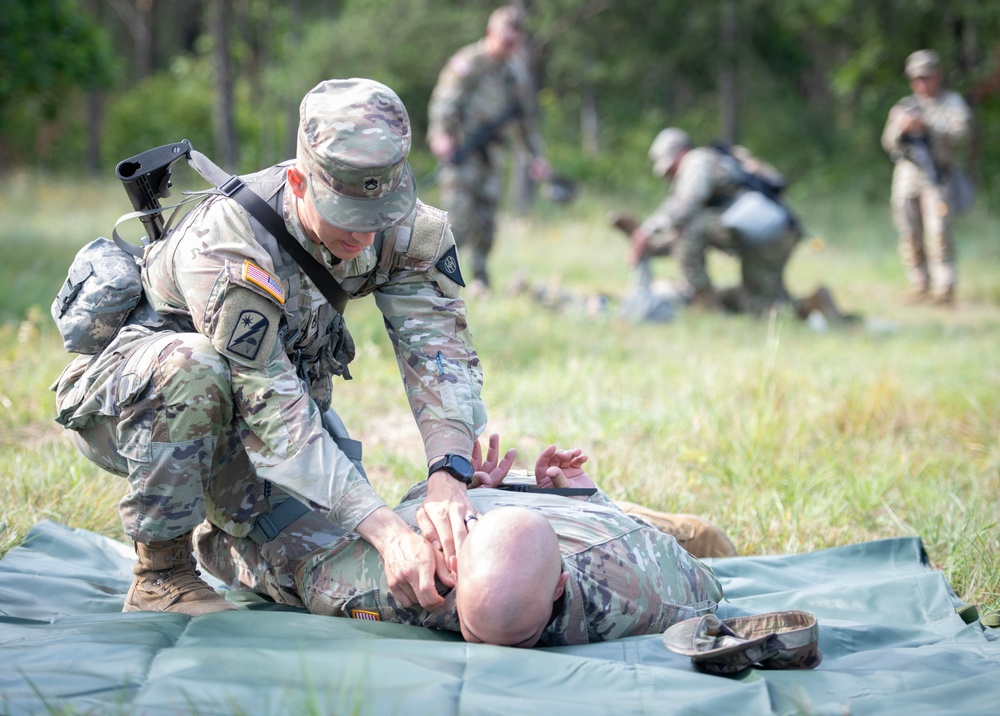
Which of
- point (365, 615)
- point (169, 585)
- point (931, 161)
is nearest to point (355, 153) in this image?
point (365, 615)

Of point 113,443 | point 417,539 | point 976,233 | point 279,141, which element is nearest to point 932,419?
point 417,539

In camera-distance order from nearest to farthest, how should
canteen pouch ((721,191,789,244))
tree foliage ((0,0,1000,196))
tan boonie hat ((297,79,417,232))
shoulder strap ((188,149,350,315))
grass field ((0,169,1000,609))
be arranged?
tan boonie hat ((297,79,417,232)), shoulder strap ((188,149,350,315)), grass field ((0,169,1000,609)), canteen pouch ((721,191,789,244)), tree foliage ((0,0,1000,196))

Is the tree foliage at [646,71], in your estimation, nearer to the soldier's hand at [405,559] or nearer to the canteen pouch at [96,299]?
the canteen pouch at [96,299]

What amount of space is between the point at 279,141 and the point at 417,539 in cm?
2064

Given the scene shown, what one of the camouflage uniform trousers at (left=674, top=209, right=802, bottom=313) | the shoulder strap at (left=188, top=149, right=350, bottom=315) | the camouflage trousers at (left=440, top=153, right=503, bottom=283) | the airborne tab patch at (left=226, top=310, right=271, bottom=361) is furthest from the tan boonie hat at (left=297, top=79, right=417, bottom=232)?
the camouflage uniform trousers at (left=674, top=209, right=802, bottom=313)

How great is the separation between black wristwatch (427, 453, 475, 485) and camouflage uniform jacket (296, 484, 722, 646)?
102 millimetres

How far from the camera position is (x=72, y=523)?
3438 millimetres

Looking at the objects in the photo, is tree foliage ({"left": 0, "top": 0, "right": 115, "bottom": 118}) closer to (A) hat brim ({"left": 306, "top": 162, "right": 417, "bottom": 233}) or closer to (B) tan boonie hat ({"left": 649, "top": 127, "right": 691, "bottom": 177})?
(B) tan boonie hat ({"left": 649, "top": 127, "right": 691, "bottom": 177})

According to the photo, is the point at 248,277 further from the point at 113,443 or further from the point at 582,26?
the point at 582,26

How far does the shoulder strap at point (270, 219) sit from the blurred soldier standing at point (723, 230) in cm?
618

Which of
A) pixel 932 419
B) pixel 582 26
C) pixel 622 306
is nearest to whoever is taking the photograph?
pixel 932 419

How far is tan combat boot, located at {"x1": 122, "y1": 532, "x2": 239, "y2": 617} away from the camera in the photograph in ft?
8.69

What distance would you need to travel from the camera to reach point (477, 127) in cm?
856

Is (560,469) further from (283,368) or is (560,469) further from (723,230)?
(723,230)
